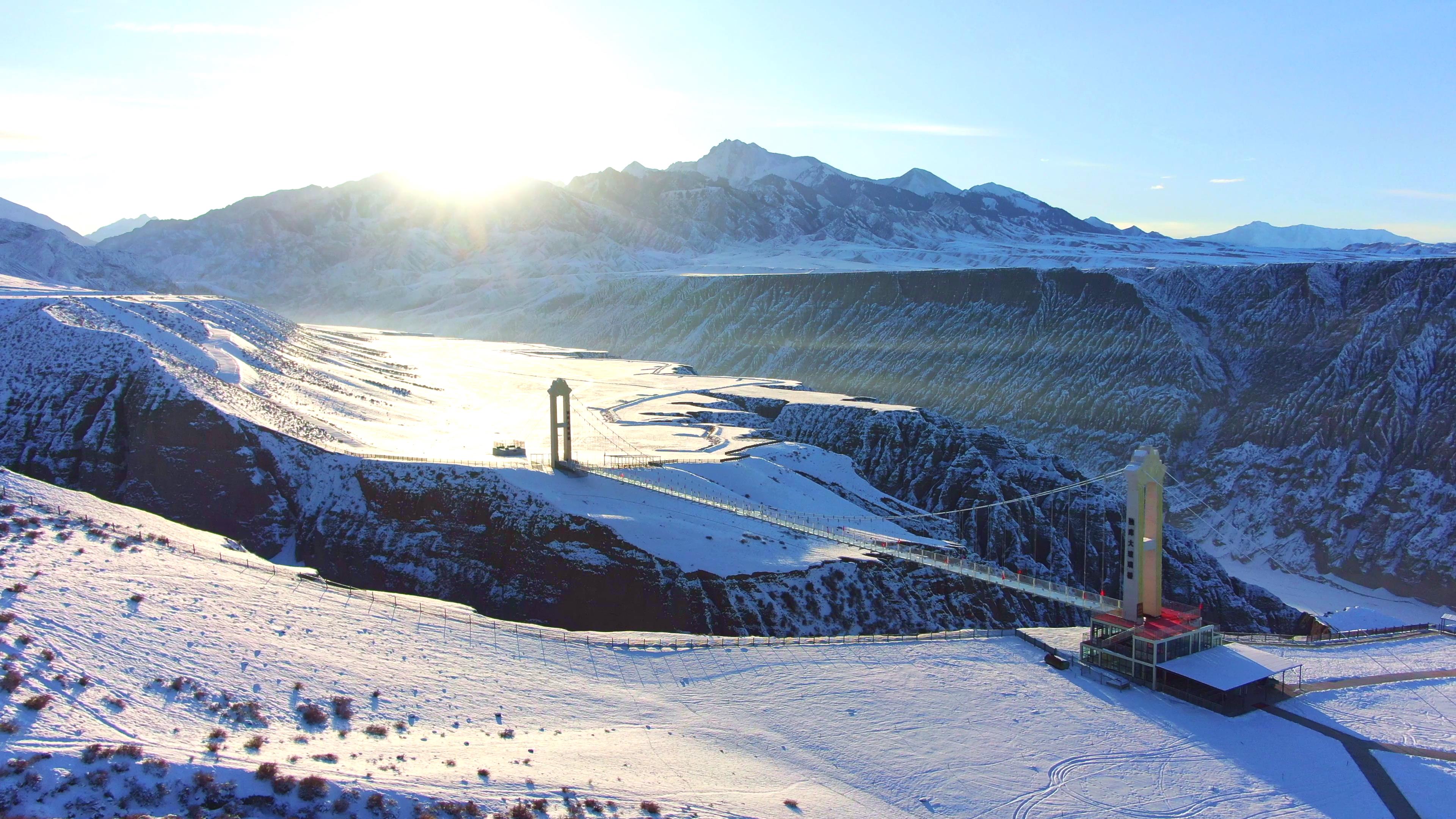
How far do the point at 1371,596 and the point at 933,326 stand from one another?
69.9 metres

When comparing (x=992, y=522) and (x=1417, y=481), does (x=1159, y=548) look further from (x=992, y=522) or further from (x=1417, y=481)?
(x=1417, y=481)

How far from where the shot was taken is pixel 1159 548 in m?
26.4

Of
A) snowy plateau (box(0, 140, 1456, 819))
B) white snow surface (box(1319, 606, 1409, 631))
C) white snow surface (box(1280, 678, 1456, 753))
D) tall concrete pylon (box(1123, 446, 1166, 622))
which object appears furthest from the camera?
white snow surface (box(1319, 606, 1409, 631))

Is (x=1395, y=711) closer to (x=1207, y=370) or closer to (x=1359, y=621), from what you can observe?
(x=1359, y=621)

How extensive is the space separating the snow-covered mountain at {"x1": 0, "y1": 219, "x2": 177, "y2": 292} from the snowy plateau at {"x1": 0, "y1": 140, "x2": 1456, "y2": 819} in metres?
17.2

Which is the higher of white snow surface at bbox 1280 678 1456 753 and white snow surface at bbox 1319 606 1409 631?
white snow surface at bbox 1280 678 1456 753

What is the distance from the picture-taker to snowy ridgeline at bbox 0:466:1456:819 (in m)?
15.0

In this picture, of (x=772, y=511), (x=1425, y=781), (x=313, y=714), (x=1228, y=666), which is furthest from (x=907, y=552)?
(x=313, y=714)

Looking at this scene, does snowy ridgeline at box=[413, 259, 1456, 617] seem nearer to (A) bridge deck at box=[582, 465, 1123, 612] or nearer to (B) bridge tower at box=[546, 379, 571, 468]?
(A) bridge deck at box=[582, 465, 1123, 612]

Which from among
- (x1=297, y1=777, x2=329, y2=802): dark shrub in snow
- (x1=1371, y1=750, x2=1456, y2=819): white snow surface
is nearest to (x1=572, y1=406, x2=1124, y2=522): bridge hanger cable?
(x1=1371, y1=750, x2=1456, y2=819): white snow surface

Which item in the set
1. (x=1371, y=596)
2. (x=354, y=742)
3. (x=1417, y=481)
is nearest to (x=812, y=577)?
(x=354, y=742)

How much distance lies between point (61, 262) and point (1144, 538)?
142979 millimetres

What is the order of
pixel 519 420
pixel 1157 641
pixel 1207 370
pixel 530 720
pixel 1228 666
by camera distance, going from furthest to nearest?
pixel 1207 370
pixel 519 420
pixel 1157 641
pixel 1228 666
pixel 530 720

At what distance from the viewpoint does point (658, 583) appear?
114 feet
